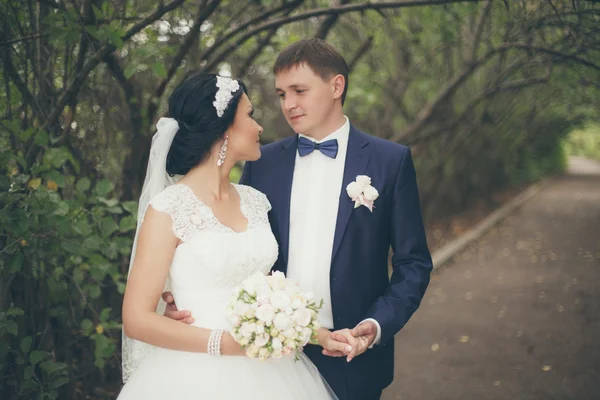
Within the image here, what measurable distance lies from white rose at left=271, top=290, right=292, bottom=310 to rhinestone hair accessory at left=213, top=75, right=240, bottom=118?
0.84 metres

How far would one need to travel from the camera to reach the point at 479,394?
5.49 metres

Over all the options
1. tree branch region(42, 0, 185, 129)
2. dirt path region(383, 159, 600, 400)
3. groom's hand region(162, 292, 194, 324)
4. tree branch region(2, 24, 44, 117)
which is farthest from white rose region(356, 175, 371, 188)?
dirt path region(383, 159, 600, 400)

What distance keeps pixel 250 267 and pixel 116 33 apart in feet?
4.99

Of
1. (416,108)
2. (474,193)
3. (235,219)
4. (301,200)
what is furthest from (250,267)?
(474,193)

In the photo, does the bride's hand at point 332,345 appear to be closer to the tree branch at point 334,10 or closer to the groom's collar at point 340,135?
the groom's collar at point 340,135

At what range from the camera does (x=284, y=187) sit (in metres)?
3.15

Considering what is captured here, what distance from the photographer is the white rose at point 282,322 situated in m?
2.37

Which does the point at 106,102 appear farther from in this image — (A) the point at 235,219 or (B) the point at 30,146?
(A) the point at 235,219

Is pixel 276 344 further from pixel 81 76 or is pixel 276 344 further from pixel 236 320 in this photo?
pixel 81 76

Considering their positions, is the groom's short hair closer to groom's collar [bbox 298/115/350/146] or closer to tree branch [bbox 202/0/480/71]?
groom's collar [bbox 298/115/350/146]

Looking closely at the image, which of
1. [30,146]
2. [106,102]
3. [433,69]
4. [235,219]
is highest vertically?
[433,69]

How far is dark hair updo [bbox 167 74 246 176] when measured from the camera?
2857 millimetres

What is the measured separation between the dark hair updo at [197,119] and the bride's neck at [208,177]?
3cm

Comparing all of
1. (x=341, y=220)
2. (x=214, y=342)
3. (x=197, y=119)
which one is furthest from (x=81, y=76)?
(x=214, y=342)
